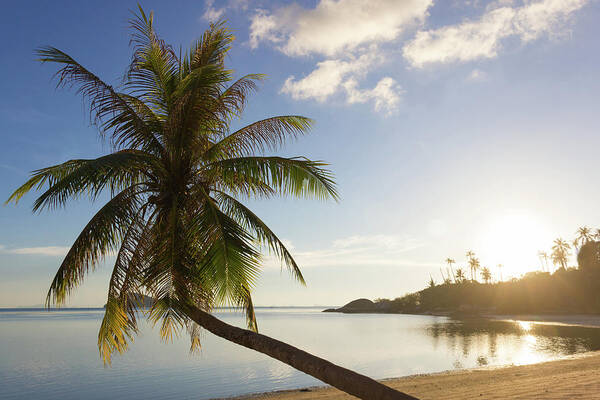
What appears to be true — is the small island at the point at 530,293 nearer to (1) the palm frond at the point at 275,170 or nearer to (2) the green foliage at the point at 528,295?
(2) the green foliage at the point at 528,295

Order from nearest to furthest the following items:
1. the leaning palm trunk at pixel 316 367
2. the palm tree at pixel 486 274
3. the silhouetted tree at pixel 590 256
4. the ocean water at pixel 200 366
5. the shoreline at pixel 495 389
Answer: the leaning palm trunk at pixel 316 367 < the shoreline at pixel 495 389 < the ocean water at pixel 200 366 < the silhouetted tree at pixel 590 256 < the palm tree at pixel 486 274

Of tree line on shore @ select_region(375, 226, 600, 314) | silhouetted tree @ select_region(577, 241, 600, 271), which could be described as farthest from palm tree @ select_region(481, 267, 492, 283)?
silhouetted tree @ select_region(577, 241, 600, 271)

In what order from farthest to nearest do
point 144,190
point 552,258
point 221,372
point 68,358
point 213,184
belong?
point 552,258 → point 68,358 → point 221,372 → point 213,184 → point 144,190

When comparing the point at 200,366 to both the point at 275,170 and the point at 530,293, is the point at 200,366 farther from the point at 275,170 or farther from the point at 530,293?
the point at 530,293

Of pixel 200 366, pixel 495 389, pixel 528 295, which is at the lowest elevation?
pixel 528 295

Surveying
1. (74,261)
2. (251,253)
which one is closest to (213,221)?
(251,253)

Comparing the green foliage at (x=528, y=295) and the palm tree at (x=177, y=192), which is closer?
the palm tree at (x=177, y=192)

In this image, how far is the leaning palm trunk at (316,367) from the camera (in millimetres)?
4246

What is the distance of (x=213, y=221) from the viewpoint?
19.9 ft

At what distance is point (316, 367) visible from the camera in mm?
4648

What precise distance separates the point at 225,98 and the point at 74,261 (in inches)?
159

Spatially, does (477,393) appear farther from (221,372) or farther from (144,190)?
(221,372)

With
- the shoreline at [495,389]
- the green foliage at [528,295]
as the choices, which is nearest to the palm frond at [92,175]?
the shoreline at [495,389]

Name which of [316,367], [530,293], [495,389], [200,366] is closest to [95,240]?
[316,367]
